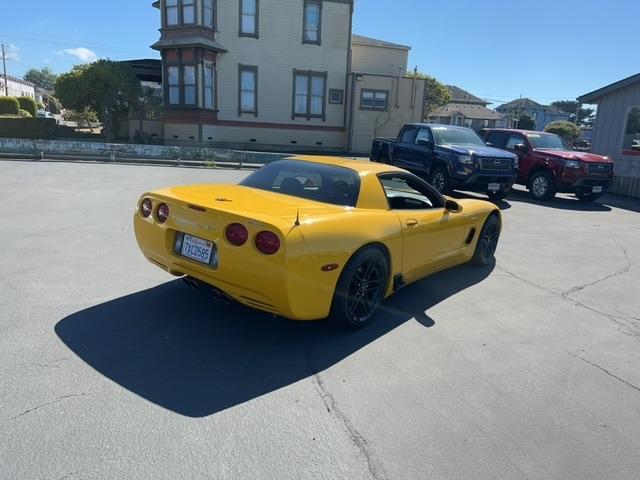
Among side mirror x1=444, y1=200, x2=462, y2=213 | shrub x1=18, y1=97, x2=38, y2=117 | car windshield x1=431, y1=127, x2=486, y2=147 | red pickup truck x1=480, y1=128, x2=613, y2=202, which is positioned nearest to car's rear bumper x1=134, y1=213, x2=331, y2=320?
side mirror x1=444, y1=200, x2=462, y2=213

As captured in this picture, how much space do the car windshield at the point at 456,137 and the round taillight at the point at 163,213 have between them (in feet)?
31.5

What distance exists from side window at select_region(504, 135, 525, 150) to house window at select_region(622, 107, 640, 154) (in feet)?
15.3

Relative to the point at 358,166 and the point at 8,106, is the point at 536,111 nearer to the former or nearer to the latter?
the point at 8,106

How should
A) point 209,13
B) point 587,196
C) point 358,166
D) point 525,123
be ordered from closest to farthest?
1. point 358,166
2. point 587,196
3. point 209,13
4. point 525,123

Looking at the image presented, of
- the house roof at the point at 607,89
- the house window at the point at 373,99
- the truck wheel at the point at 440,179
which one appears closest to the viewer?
the truck wheel at the point at 440,179

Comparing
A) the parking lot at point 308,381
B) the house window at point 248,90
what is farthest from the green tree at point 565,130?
the parking lot at point 308,381

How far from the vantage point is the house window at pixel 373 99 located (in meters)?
27.2

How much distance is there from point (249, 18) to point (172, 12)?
12.4 ft

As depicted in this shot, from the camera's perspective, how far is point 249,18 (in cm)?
2533

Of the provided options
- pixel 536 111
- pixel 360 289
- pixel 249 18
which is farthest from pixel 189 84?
pixel 536 111

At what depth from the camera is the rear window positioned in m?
4.34

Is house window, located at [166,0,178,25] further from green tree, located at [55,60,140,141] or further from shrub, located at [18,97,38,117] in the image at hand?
shrub, located at [18,97,38,117]

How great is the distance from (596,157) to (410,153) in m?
5.02

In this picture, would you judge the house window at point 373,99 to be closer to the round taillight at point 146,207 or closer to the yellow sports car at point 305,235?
the yellow sports car at point 305,235
